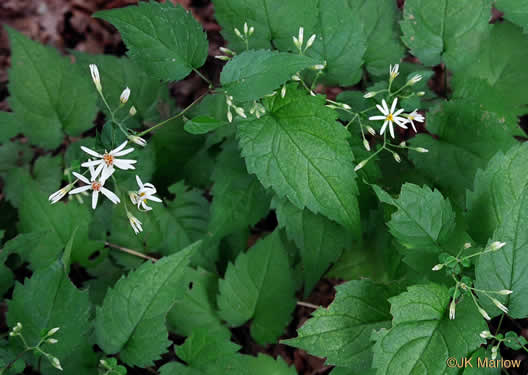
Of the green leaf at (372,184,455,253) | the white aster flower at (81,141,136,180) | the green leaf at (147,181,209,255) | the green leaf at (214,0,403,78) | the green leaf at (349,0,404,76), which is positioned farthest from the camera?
the green leaf at (147,181,209,255)

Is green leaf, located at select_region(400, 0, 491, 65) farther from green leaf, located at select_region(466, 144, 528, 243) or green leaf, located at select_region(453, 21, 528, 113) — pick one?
green leaf, located at select_region(466, 144, 528, 243)

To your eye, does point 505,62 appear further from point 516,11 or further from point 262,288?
point 262,288

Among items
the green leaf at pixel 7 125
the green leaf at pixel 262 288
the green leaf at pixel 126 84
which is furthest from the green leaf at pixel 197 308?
the green leaf at pixel 7 125

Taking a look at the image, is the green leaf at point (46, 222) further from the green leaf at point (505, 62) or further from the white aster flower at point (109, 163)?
the green leaf at point (505, 62)

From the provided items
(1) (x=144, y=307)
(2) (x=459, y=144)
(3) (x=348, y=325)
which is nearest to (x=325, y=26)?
(2) (x=459, y=144)

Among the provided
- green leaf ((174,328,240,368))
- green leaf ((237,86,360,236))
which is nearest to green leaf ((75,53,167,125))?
green leaf ((237,86,360,236))

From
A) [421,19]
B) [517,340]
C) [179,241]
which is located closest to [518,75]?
[421,19]
